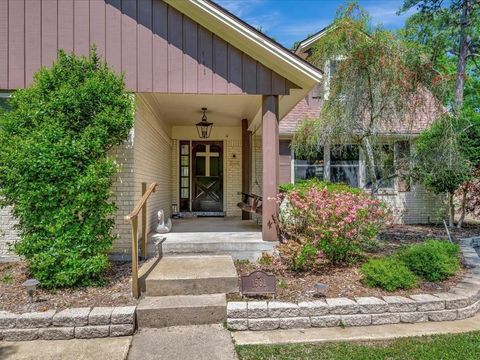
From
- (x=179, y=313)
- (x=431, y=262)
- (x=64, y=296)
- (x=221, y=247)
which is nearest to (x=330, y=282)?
(x=431, y=262)

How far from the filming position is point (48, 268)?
430 cm

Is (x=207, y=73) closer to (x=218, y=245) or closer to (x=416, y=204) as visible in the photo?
(x=218, y=245)

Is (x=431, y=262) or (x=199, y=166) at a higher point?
(x=199, y=166)

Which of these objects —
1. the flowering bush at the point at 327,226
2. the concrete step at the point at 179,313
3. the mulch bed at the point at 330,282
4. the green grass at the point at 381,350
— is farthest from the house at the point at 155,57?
the green grass at the point at 381,350

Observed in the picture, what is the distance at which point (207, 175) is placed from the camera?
10617mm

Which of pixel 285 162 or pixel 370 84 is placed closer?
pixel 370 84

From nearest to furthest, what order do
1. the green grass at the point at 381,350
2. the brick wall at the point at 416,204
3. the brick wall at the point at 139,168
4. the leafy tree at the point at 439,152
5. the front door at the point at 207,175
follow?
the green grass at the point at 381,350 < the brick wall at the point at 139,168 < the leafy tree at the point at 439,152 < the front door at the point at 207,175 < the brick wall at the point at 416,204

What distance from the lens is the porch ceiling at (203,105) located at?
673 centimetres

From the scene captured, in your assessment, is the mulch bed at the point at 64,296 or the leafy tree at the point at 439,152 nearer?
the mulch bed at the point at 64,296

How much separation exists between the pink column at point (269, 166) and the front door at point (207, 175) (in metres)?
4.92

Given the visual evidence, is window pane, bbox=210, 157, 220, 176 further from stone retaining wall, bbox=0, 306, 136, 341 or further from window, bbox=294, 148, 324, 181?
stone retaining wall, bbox=0, 306, 136, 341

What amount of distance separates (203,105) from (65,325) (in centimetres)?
515

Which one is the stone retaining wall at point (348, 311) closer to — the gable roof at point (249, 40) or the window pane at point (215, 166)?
the gable roof at point (249, 40)

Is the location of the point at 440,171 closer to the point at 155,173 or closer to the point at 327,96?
the point at 327,96
